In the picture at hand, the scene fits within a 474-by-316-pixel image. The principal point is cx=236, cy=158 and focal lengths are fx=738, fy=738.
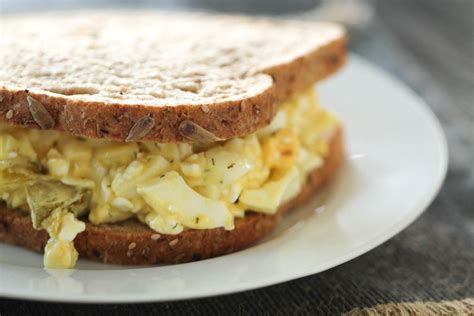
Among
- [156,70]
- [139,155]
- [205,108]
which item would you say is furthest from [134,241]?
[156,70]

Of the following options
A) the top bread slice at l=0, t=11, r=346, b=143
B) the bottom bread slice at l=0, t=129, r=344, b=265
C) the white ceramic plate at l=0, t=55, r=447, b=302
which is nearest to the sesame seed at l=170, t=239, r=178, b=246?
the bottom bread slice at l=0, t=129, r=344, b=265

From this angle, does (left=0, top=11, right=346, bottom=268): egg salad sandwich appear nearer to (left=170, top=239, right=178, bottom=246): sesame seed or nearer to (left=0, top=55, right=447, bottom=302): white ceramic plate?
(left=170, top=239, right=178, bottom=246): sesame seed

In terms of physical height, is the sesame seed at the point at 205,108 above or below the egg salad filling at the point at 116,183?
above

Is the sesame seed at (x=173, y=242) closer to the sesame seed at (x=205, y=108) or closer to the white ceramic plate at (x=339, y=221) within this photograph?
the white ceramic plate at (x=339, y=221)

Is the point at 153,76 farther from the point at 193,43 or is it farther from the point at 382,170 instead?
the point at 382,170

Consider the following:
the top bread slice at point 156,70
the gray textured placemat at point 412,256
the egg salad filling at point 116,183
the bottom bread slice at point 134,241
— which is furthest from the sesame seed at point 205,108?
the gray textured placemat at point 412,256

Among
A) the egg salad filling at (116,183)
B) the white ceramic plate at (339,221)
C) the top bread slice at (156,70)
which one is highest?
the top bread slice at (156,70)

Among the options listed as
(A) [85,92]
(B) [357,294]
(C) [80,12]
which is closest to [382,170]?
(B) [357,294]
